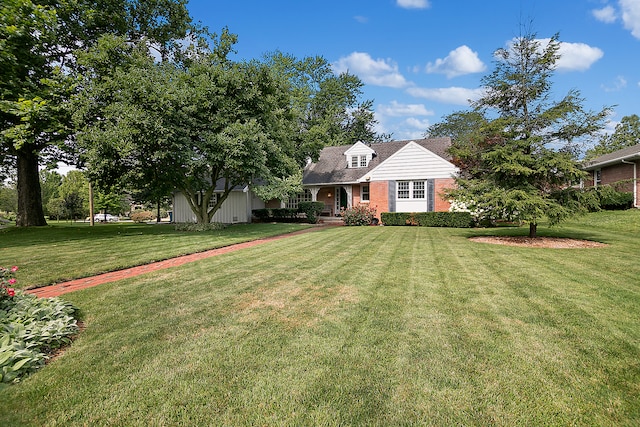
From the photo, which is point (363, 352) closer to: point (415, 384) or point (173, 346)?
point (415, 384)

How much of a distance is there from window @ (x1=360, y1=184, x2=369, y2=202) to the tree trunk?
1931 cm

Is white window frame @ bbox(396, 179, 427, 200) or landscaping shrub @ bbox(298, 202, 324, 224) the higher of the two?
white window frame @ bbox(396, 179, 427, 200)

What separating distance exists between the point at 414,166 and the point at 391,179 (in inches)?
61.0

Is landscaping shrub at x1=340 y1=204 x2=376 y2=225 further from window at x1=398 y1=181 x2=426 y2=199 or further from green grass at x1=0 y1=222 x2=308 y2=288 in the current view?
green grass at x1=0 y1=222 x2=308 y2=288

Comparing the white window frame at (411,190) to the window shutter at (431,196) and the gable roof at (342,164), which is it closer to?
the window shutter at (431,196)

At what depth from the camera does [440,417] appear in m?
2.02

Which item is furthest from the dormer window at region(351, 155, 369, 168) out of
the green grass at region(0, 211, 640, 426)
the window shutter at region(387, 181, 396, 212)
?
the green grass at region(0, 211, 640, 426)

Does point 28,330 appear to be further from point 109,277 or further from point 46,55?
point 46,55

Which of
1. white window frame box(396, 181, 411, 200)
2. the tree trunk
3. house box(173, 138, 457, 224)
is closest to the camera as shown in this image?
the tree trunk

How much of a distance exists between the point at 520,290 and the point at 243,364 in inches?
172

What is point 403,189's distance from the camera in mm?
18625

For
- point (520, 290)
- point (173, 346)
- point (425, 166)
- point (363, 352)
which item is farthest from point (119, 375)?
point (425, 166)

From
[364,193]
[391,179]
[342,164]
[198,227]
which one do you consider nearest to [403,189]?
[391,179]

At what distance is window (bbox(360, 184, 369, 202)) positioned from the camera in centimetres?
2127
